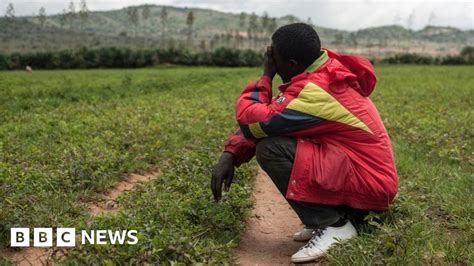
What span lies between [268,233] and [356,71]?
65.0 inches

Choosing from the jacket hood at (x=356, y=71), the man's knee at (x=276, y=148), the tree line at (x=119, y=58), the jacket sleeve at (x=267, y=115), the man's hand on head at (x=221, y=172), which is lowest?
the tree line at (x=119, y=58)

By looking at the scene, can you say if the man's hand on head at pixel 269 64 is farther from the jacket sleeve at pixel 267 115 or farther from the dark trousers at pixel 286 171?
the dark trousers at pixel 286 171

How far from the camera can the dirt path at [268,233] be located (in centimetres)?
392

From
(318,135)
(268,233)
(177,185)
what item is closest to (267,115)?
(318,135)

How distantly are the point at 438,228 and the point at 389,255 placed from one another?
1.03 meters

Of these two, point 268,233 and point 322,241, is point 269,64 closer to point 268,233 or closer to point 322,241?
point 322,241

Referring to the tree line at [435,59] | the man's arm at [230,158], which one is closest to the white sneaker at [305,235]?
the man's arm at [230,158]

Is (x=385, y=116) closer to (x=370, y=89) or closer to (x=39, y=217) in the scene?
(x=370, y=89)

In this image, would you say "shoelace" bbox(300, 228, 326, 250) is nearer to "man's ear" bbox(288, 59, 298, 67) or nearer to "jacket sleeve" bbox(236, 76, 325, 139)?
"jacket sleeve" bbox(236, 76, 325, 139)

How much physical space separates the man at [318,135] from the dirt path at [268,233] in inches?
13.0

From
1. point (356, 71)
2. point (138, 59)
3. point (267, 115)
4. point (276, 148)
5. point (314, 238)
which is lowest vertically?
point (138, 59)

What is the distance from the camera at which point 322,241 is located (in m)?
3.76

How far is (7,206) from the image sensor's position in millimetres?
4188

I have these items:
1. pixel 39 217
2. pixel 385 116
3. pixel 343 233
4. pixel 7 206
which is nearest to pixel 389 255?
pixel 343 233
